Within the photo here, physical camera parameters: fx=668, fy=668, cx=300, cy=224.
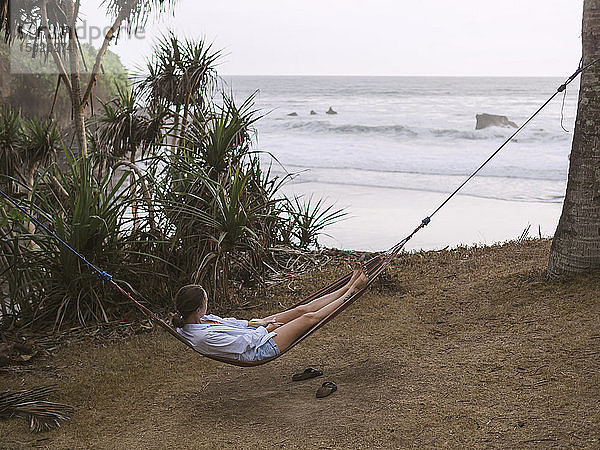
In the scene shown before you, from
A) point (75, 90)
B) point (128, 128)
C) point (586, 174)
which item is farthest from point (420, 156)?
point (586, 174)

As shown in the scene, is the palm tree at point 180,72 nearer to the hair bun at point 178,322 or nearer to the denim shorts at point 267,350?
the hair bun at point 178,322

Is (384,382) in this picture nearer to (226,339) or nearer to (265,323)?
(265,323)

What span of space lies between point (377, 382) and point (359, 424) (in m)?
0.40

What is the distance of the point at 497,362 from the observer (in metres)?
2.90

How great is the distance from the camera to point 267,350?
2.70 metres

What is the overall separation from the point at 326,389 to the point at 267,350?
301mm

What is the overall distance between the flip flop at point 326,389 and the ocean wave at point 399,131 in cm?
1581

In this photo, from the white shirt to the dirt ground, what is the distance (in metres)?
0.24

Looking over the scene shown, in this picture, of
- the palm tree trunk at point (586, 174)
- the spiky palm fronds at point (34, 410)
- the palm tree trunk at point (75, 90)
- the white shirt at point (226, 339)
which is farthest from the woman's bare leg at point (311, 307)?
the palm tree trunk at point (75, 90)

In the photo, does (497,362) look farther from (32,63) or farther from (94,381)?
(32,63)

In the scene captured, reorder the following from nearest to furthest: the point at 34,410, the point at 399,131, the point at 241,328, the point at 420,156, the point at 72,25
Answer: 1. the point at 34,410
2. the point at 241,328
3. the point at 72,25
4. the point at 420,156
5. the point at 399,131

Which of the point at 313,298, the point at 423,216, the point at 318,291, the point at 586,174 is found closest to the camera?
the point at 313,298

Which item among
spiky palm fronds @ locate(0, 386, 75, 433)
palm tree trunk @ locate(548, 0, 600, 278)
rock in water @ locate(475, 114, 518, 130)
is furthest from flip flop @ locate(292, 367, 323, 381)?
rock in water @ locate(475, 114, 518, 130)

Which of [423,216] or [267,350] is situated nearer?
[267,350]
